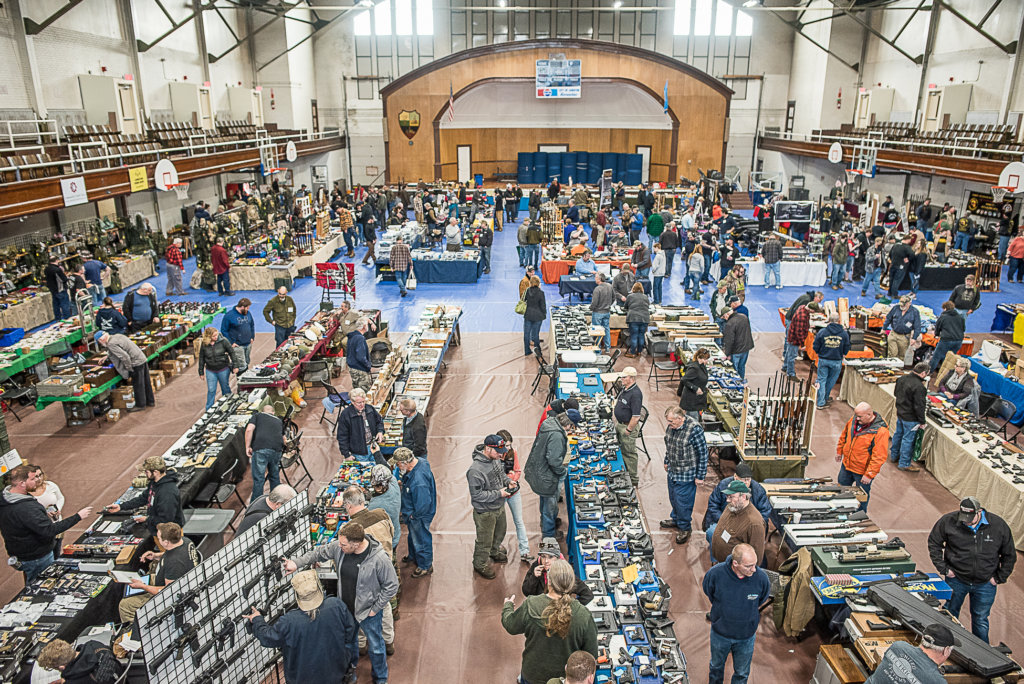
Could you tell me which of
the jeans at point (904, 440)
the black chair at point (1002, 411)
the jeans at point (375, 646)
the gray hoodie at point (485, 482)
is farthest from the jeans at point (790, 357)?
the jeans at point (375, 646)

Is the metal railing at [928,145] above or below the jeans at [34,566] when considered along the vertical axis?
above

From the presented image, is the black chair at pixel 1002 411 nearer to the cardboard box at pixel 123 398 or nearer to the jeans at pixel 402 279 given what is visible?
the jeans at pixel 402 279

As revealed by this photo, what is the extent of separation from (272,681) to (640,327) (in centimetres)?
884

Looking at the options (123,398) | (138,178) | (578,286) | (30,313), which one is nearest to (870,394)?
(578,286)

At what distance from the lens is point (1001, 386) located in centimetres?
1013

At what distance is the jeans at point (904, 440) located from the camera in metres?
8.41

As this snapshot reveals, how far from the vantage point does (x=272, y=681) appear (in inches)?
215

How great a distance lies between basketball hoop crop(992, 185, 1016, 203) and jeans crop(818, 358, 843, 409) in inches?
398

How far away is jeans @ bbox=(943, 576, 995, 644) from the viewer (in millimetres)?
5664

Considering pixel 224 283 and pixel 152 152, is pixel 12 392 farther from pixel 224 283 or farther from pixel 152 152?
pixel 152 152

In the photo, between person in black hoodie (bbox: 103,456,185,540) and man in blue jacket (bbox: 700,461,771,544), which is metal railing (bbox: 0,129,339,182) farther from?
man in blue jacket (bbox: 700,461,771,544)

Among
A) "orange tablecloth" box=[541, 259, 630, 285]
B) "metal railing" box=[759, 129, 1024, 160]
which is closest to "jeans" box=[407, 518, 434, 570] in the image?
"orange tablecloth" box=[541, 259, 630, 285]

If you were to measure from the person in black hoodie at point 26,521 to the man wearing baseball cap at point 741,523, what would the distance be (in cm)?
553

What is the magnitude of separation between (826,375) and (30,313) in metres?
15.2
